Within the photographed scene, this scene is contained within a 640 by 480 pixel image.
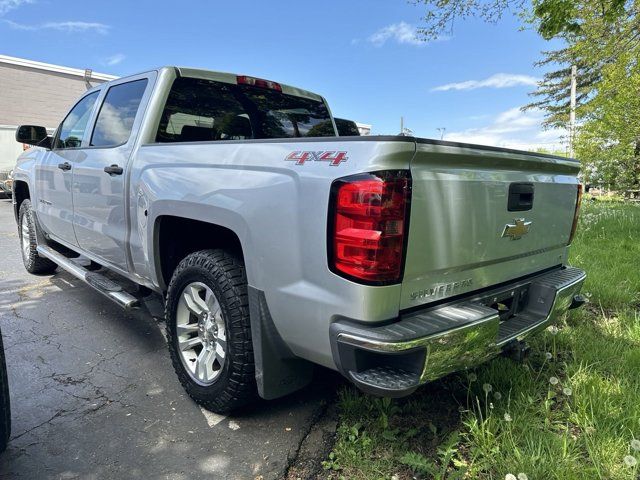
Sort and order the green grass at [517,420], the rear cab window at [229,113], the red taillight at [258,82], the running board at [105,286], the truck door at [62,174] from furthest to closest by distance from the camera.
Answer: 1. the truck door at [62,174]
2. the red taillight at [258,82]
3. the rear cab window at [229,113]
4. the running board at [105,286]
5. the green grass at [517,420]

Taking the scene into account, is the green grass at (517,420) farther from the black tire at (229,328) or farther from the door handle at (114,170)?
the door handle at (114,170)

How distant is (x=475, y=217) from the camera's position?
6.93ft

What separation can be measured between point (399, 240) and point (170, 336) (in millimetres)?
1727

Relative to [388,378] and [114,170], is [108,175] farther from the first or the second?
[388,378]

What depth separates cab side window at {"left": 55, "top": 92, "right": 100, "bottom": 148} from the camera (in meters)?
4.09

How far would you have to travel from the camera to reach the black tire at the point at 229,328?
2.31 m

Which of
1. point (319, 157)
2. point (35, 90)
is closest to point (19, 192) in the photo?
point (319, 157)

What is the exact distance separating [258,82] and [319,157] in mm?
2076

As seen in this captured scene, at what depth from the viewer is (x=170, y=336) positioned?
2816mm

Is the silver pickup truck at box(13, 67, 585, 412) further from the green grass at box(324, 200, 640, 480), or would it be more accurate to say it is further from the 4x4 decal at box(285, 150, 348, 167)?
the green grass at box(324, 200, 640, 480)

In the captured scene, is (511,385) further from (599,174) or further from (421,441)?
(599,174)

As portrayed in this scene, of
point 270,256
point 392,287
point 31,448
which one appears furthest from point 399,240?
point 31,448

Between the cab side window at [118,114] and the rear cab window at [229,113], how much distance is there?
0.30 m

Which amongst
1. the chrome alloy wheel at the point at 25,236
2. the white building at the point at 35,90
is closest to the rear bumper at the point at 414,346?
the chrome alloy wheel at the point at 25,236
